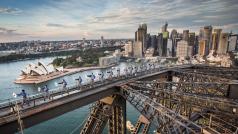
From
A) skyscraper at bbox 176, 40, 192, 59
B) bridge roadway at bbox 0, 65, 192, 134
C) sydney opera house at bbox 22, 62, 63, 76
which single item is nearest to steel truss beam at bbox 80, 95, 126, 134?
bridge roadway at bbox 0, 65, 192, 134

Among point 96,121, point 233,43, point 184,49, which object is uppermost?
point 233,43

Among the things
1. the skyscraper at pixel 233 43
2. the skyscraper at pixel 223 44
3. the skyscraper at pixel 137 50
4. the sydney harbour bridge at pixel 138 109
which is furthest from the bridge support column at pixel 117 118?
the skyscraper at pixel 233 43

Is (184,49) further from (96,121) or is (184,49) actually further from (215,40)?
(96,121)

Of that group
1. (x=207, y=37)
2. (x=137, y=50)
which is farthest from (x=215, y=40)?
(x=137, y=50)

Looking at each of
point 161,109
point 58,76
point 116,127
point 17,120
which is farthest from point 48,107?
point 58,76

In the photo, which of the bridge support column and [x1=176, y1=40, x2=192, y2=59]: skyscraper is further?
[x1=176, y1=40, x2=192, y2=59]: skyscraper

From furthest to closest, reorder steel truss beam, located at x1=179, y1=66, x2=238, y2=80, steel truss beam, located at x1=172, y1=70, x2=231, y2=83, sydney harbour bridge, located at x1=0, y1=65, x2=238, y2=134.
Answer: steel truss beam, located at x1=179, y1=66, x2=238, y2=80 → steel truss beam, located at x1=172, y1=70, x2=231, y2=83 → sydney harbour bridge, located at x1=0, y1=65, x2=238, y2=134

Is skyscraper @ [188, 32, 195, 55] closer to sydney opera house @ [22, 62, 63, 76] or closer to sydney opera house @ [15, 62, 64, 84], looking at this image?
sydney opera house @ [15, 62, 64, 84]

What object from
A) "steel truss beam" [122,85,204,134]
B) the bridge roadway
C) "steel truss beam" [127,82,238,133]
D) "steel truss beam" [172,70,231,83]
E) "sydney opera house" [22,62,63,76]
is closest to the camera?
"steel truss beam" [122,85,204,134]

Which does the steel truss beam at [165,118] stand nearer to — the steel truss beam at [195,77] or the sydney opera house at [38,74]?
the steel truss beam at [195,77]

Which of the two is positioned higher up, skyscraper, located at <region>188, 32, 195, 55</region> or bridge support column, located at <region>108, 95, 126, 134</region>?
skyscraper, located at <region>188, 32, 195, 55</region>
